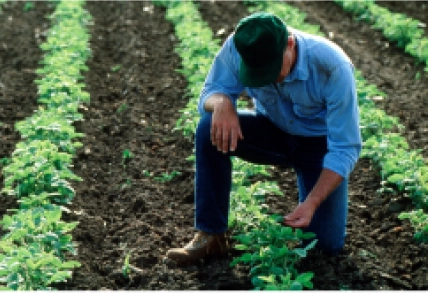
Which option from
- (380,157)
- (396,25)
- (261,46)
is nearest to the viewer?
(261,46)

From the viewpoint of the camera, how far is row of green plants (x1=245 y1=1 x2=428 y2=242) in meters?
4.15

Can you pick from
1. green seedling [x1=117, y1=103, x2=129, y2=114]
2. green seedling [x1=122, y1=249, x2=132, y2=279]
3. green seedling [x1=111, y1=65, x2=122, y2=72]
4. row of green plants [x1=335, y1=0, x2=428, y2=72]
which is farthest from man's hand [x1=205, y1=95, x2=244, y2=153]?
green seedling [x1=111, y1=65, x2=122, y2=72]

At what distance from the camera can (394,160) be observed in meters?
4.69

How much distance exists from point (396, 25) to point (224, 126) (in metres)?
5.59

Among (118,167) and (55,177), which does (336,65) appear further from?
(118,167)

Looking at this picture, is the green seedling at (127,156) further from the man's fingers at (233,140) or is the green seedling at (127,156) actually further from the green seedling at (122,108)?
the man's fingers at (233,140)

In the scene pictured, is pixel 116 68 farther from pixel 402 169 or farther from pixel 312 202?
pixel 312 202

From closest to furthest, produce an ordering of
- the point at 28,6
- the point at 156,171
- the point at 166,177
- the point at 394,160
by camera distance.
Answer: the point at 394,160 → the point at 166,177 → the point at 156,171 → the point at 28,6

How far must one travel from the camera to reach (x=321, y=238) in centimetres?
389

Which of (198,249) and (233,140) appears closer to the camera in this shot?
(233,140)

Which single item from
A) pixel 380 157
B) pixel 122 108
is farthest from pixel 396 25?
pixel 380 157

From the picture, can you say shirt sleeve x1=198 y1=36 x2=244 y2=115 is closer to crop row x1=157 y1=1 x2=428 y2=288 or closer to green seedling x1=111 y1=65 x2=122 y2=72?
crop row x1=157 y1=1 x2=428 y2=288

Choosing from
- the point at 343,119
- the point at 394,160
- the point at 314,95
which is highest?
the point at 314,95

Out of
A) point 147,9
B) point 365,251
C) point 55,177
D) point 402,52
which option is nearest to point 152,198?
point 55,177
